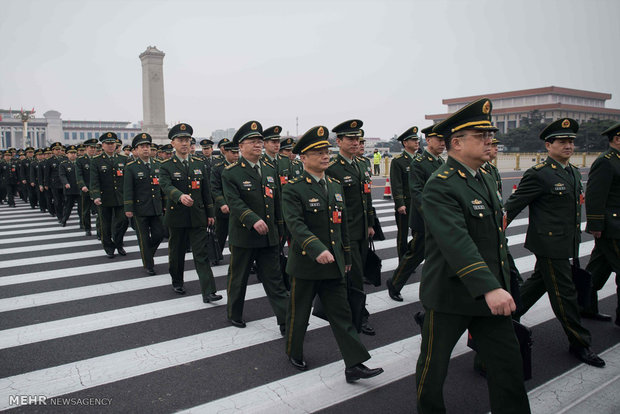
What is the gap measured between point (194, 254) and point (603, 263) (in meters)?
4.55

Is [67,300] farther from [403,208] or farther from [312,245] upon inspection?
[403,208]

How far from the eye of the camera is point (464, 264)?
8.00ft

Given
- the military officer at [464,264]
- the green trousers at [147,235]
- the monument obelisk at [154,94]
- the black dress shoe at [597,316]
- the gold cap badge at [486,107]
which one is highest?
the monument obelisk at [154,94]

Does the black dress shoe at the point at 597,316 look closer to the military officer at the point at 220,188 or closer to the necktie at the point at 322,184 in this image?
the necktie at the point at 322,184

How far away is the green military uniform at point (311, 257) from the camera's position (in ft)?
11.9

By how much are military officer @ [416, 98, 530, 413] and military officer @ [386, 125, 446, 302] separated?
2.80 meters

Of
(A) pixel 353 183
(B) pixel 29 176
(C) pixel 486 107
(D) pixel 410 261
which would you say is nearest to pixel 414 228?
(D) pixel 410 261

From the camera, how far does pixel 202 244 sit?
5.89 metres

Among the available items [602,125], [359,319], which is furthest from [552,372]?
[602,125]

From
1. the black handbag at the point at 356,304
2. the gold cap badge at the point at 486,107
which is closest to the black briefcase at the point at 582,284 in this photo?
the black handbag at the point at 356,304

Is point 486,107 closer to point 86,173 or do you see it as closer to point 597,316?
point 597,316

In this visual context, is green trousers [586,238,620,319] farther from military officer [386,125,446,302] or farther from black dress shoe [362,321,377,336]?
black dress shoe [362,321,377,336]

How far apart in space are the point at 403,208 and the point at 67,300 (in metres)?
4.56

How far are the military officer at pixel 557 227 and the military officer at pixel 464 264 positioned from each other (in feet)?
4.57
